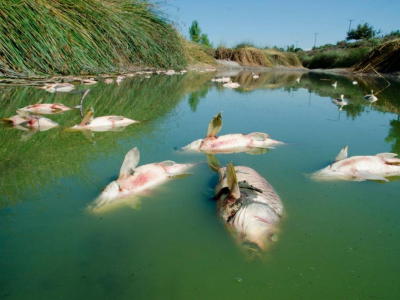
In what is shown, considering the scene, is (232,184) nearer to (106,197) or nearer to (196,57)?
(106,197)

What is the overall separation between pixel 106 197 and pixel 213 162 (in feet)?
2.75

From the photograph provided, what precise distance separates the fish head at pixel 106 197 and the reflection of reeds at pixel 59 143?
0.38 metres

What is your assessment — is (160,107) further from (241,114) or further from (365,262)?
(365,262)

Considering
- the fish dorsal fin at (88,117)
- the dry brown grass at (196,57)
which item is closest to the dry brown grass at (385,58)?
the dry brown grass at (196,57)

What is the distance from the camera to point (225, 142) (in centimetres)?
234

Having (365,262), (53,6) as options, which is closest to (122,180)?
(365,262)

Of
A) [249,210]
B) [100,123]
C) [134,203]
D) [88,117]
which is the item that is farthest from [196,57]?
[249,210]

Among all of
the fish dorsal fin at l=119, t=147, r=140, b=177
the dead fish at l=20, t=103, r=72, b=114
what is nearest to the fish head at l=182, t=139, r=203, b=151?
the fish dorsal fin at l=119, t=147, r=140, b=177

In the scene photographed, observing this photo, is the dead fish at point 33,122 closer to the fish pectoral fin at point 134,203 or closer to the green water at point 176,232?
the green water at point 176,232

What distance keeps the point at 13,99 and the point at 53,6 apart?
3.33 metres

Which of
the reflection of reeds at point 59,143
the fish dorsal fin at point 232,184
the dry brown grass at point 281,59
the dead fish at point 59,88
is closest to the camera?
the fish dorsal fin at point 232,184

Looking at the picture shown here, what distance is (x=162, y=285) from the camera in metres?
0.95

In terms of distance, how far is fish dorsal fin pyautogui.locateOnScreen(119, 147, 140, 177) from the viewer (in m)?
1.56

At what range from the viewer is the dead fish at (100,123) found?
8.80 ft
